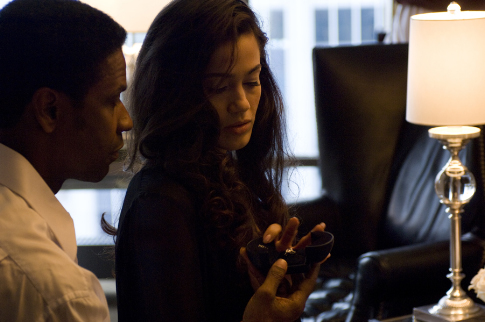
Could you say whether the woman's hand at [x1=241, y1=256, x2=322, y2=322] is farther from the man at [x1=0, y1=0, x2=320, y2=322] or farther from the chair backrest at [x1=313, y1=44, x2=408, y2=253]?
the chair backrest at [x1=313, y1=44, x2=408, y2=253]

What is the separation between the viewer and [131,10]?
199 centimetres

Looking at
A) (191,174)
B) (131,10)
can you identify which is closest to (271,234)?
(191,174)

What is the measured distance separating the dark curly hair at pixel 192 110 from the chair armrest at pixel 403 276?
785 millimetres

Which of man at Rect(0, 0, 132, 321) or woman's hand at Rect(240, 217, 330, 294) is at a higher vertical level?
man at Rect(0, 0, 132, 321)

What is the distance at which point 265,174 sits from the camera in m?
1.33

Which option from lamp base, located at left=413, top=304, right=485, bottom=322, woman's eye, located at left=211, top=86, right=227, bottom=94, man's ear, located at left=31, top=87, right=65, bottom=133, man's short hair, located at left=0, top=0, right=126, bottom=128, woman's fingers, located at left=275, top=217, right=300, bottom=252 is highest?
man's short hair, located at left=0, top=0, right=126, bottom=128

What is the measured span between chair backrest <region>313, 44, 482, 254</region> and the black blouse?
1.44 m

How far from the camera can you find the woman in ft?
2.93

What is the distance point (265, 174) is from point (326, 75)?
46.2 inches

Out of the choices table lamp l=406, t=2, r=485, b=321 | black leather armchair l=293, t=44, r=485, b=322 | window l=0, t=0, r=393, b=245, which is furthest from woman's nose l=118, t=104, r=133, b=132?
window l=0, t=0, r=393, b=245

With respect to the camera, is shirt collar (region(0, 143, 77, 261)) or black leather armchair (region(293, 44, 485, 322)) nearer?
shirt collar (region(0, 143, 77, 261))

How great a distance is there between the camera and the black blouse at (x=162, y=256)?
2.91 feet

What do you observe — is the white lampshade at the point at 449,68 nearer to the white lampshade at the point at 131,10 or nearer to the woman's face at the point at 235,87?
the woman's face at the point at 235,87

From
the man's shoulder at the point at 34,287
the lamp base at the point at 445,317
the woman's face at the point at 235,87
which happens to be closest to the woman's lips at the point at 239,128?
the woman's face at the point at 235,87
